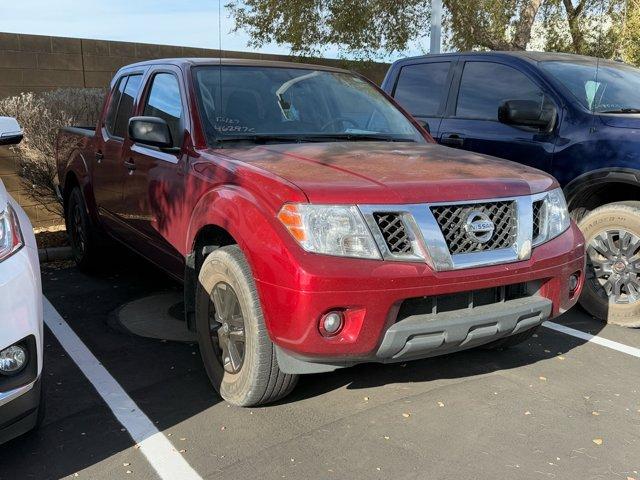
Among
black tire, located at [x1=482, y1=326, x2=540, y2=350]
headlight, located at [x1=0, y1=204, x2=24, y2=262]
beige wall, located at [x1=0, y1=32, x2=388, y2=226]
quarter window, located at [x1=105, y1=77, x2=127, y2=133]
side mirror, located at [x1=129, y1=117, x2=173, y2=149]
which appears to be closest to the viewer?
headlight, located at [x1=0, y1=204, x2=24, y2=262]

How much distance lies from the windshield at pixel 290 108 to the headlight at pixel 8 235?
1326 mm

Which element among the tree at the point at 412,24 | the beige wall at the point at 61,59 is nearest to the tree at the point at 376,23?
the tree at the point at 412,24

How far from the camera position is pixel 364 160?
3.46 metres

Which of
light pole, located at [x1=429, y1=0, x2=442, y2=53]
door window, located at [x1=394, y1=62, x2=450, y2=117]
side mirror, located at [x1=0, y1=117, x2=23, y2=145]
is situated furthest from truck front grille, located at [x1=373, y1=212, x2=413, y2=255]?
light pole, located at [x1=429, y1=0, x2=442, y2=53]

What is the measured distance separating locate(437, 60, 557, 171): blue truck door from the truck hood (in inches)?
51.5

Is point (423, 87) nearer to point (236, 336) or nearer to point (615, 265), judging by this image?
point (615, 265)

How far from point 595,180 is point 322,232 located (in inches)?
104

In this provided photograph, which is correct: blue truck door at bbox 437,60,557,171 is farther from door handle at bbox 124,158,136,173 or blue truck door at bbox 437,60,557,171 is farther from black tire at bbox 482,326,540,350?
door handle at bbox 124,158,136,173

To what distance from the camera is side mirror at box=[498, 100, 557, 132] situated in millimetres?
4816

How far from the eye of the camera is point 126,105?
203 inches

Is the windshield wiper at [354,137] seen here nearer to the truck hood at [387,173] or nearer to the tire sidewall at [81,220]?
the truck hood at [387,173]

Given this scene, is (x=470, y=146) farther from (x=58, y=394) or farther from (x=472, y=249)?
(x=58, y=394)

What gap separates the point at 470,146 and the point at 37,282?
380 cm

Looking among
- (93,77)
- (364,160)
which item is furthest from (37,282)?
(93,77)
